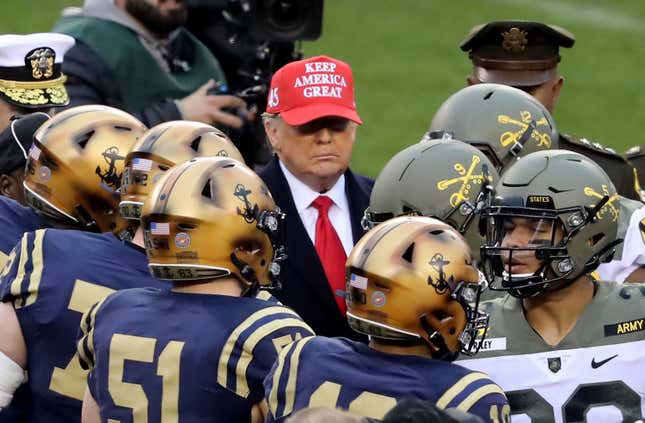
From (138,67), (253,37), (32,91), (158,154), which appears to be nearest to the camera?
(158,154)

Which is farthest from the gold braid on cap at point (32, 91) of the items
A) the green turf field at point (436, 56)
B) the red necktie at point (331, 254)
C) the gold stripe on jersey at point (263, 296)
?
the green turf field at point (436, 56)

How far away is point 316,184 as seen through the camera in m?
6.21

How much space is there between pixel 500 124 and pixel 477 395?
6.57 feet

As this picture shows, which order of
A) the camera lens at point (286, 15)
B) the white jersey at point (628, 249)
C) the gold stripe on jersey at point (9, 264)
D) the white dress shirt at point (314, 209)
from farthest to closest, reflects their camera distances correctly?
the camera lens at point (286, 15) → the white dress shirt at point (314, 209) → the white jersey at point (628, 249) → the gold stripe on jersey at point (9, 264)

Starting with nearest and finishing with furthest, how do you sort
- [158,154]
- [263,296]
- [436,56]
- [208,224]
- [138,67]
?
[208,224] < [263,296] < [158,154] < [138,67] < [436,56]

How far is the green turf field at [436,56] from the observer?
616 inches

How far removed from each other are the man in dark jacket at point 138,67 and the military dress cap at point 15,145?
2.30m

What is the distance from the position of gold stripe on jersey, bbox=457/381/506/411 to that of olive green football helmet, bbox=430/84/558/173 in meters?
1.89

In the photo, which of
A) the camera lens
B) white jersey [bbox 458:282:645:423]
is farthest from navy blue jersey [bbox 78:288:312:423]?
the camera lens

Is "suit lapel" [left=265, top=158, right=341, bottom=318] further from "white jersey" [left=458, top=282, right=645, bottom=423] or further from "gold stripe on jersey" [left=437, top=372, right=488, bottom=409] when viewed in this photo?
"gold stripe on jersey" [left=437, top=372, right=488, bottom=409]

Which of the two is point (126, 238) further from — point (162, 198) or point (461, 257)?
point (461, 257)

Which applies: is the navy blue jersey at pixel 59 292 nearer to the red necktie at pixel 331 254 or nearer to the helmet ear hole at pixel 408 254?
the red necktie at pixel 331 254

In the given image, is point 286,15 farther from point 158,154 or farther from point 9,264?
point 9,264

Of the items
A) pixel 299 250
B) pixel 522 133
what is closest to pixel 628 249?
pixel 522 133
